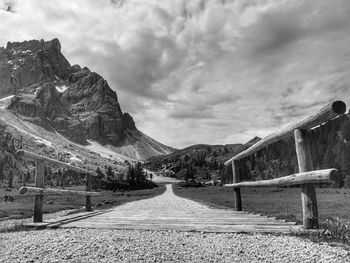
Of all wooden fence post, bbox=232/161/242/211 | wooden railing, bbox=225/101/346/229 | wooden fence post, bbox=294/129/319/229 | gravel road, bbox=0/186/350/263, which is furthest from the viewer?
wooden fence post, bbox=232/161/242/211

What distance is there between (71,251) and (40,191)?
→ 139 inches

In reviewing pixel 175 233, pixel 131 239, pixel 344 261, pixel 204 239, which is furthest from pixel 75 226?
pixel 344 261

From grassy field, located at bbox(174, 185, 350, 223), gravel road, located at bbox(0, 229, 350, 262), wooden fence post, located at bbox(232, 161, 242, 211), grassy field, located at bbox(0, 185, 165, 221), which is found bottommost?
grassy field, located at bbox(174, 185, 350, 223)

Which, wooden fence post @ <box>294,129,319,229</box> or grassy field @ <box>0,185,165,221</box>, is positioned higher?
wooden fence post @ <box>294,129,319,229</box>

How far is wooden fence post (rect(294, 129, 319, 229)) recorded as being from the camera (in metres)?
5.58

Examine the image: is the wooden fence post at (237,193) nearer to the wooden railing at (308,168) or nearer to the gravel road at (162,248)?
the wooden railing at (308,168)

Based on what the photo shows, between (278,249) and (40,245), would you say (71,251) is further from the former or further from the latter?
(278,249)

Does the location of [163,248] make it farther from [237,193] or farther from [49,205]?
[49,205]

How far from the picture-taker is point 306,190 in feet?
18.5

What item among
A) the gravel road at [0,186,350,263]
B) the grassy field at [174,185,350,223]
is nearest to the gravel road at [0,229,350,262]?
the gravel road at [0,186,350,263]

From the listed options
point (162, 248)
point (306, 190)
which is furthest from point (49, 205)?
point (306, 190)

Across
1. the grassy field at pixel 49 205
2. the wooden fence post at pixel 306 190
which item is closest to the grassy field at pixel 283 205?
the wooden fence post at pixel 306 190

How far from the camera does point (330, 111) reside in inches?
191

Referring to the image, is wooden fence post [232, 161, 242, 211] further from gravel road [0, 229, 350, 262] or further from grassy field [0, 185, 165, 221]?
grassy field [0, 185, 165, 221]
